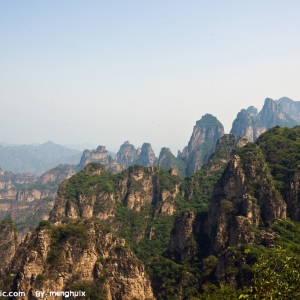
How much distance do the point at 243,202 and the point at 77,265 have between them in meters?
24.0

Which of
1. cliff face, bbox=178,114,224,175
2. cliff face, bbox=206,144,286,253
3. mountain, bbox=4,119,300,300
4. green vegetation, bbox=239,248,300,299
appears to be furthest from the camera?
cliff face, bbox=178,114,224,175

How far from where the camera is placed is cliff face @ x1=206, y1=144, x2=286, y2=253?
42406 mm

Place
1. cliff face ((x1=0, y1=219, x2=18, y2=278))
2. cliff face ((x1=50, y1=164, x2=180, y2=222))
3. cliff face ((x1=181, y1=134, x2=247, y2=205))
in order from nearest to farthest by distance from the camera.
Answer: cliff face ((x1=0, y1=219, x2=18, y2=278)) < cliff face ((x1=50, y1=164, x2=180, y2=222)) < cliff face ((x1=181, y1=134, x2=247, y2=205))

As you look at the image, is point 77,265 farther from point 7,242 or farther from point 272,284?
point 7,242

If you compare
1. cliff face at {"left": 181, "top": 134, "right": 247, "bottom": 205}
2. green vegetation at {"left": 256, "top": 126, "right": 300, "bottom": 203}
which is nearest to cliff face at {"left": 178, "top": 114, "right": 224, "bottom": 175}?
cliff face at {"left": 181, "top": 134, "right": 247, "bottom": 205}

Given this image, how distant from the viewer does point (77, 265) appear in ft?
113

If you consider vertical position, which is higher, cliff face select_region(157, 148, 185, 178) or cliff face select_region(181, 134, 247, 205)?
cliff face select_region(157, 148, 185, 178)

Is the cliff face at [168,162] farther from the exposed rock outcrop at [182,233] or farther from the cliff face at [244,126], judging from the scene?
the exposed rock outcrop at [182,233]

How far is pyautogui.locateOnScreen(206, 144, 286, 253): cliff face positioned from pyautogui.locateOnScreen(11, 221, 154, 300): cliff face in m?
13.5

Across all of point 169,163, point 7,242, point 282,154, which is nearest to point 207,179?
point 282,154

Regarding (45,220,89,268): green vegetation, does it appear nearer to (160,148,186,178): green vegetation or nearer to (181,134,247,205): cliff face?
(181,134,247,205): cliff face

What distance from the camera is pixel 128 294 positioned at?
1366 inches

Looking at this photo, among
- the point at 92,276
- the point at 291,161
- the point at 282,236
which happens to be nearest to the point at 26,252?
the point at 92,276

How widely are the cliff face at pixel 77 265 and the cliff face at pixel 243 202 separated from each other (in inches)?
533
